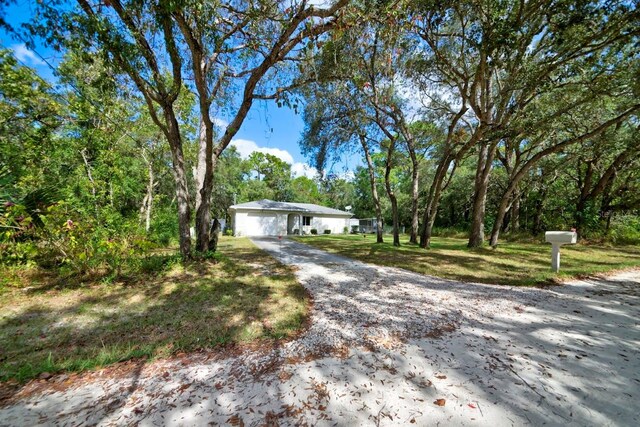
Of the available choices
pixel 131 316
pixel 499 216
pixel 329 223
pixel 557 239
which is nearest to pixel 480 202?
pixel 499 216

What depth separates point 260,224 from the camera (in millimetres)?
20609

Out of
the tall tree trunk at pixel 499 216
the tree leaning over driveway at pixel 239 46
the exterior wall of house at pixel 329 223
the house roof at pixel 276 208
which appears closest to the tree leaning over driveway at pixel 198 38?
the tree leaning over driveway at pixel 239 46

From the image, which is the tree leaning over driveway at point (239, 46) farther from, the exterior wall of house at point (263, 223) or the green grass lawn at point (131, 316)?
the exterior wall of house at point (263, 223)

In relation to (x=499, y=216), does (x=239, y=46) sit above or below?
above

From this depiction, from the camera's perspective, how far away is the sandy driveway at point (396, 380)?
180 centimetres

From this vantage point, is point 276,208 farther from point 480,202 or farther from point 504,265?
point 504,265

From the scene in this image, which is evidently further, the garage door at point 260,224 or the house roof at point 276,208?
the garage door at point 260,224

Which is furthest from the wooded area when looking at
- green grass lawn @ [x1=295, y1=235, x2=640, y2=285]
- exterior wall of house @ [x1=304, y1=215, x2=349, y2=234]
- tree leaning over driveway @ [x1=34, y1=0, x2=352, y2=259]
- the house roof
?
exterior wall of house @ [x1=304, y1=215, x2=349, y2=234]

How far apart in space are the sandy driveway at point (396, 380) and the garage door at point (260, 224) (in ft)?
57.1

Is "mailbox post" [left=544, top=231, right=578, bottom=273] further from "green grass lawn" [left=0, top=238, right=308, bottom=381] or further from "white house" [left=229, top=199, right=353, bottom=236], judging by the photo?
"white house" [left=229, top=199, right=353, bottom=236]

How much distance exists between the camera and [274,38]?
5.61 m

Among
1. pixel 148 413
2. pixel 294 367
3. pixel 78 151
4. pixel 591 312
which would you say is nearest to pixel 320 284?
pixel 294 367

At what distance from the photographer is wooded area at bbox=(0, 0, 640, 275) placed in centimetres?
463

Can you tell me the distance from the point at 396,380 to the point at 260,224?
19301 mm
